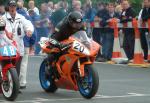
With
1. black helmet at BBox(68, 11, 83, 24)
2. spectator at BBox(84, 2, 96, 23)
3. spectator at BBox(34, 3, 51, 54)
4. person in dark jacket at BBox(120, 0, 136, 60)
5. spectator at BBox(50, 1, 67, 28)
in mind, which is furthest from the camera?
spectator at BBox(34, 3, 51, 54)

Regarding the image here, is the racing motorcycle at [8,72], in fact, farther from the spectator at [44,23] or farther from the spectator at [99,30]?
the spectator at [44,23]

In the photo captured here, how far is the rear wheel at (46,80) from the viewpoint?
1348cm

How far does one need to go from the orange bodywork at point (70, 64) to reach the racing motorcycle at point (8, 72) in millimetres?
914

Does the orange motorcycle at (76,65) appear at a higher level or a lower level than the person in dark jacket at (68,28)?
lower

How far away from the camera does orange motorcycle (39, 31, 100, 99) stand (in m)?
12.3

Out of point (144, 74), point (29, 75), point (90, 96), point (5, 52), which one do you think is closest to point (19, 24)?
point (5, 52)

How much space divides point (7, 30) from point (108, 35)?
8760 mm

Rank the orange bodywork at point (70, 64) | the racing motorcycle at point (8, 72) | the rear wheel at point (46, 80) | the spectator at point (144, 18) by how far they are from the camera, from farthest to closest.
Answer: the spectator at point (144, 18), the rear wheel at point (46, 80), the orange bodywork at point (70, 64), the racing motorcycle at point (8, 72)

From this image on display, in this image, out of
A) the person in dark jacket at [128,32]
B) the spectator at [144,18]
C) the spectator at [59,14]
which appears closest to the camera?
the spectator at [144,18]

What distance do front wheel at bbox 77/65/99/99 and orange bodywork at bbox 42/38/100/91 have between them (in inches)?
4.0

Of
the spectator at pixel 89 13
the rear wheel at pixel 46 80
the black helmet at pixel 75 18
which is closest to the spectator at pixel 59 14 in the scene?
the spectator at pixel 89 13

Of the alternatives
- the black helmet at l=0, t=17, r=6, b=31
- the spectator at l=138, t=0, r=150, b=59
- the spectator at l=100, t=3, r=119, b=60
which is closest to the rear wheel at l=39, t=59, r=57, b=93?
the black helmet at l=0, t=17, r=6, b=31

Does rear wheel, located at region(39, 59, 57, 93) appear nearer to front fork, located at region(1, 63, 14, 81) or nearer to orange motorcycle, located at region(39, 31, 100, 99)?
orange motorcycle, located at region(39, 31, 100, 99)

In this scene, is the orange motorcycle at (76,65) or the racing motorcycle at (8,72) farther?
the orange motorcycle at (76,65)
